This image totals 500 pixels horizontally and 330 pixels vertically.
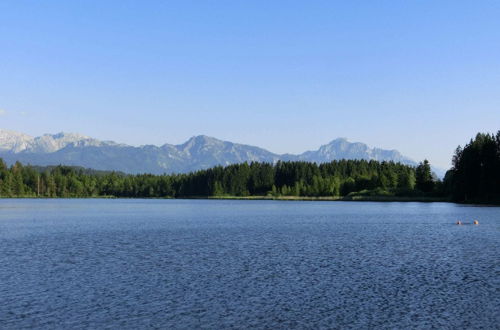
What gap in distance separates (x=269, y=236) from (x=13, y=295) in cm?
4481

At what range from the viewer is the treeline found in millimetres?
166125

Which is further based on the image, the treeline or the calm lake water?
the treeline

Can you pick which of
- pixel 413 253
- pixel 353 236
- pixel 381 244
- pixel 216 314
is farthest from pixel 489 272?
pixel 353 236

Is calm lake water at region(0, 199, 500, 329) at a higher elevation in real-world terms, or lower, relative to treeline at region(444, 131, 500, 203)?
lower

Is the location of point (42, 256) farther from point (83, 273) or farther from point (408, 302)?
point (408, 302)

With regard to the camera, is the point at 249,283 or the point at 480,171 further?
the point at 480,171

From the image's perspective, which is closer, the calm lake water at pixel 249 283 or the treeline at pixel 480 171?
the calm lake water at pixel 249 283

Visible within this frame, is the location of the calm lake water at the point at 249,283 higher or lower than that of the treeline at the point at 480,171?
lower

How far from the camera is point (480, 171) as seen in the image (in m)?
172

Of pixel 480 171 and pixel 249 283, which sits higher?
pixel 480 171

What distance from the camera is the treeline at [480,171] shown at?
166 metres

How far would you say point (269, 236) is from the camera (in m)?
74.9

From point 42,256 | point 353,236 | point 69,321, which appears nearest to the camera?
point 69,321

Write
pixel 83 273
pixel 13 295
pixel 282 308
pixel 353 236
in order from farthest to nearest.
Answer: pixel 353 236, pixel 83 273, pixel 13 295, pixel 282 308
